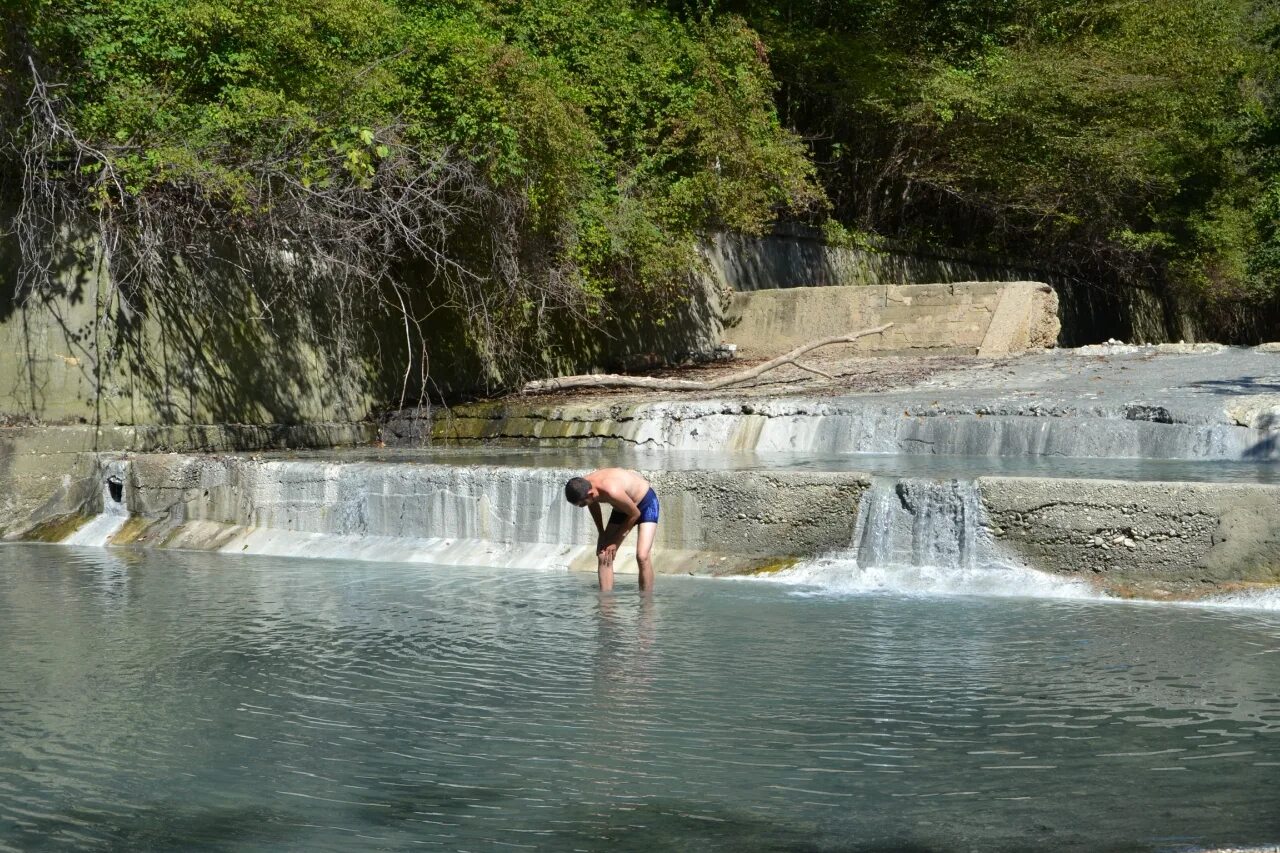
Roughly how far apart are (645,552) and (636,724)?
344cm

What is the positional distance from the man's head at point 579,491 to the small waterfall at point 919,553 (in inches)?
66.0

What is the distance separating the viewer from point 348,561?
1113 cm

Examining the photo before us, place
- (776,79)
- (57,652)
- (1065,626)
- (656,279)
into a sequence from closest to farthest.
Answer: (57,652), (1065,626), (656,279), (776,79)

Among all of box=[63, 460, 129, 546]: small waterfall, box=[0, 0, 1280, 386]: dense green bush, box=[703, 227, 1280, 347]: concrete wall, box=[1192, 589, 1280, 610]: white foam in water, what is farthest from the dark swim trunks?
box=[703, 227, 1280, 347]: concrete wall

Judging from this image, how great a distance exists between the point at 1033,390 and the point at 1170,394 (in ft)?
5.02

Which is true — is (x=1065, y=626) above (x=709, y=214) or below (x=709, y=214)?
below

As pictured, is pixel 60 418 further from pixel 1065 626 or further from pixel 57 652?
pixel 1065 626

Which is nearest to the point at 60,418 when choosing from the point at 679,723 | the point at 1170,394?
the point at 679,723

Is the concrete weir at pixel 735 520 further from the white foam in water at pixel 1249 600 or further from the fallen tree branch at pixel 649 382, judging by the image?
the fallen tree branch at pixel 649 382

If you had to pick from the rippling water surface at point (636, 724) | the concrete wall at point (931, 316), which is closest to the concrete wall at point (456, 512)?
the rippling water surface at point (636, 724)

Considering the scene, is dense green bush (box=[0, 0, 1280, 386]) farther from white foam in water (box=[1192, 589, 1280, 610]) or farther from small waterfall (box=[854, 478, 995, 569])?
white foam in water (box=[1192, 589, 1280, 610])

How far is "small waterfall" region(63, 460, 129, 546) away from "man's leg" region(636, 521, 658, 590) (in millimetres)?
5667

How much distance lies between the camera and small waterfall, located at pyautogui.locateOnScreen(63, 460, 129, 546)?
12383 millimetres

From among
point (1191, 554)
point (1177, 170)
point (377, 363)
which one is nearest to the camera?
point (1191, 554)
